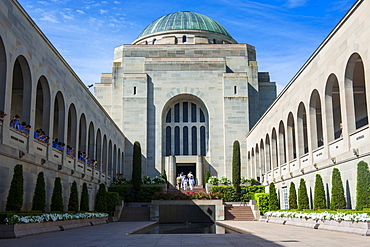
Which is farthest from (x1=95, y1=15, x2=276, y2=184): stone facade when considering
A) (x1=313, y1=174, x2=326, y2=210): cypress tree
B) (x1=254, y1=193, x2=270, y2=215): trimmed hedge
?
(x1=313, y1=174, x2=326, y2=210): cypress tree

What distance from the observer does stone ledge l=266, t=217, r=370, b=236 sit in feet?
49.7

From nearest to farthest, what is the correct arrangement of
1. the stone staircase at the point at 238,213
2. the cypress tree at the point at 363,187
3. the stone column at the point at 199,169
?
the cypress tree at the point at 363,187 → the stone staircase at the point at 238,213 → the stone column at the point at 199,169

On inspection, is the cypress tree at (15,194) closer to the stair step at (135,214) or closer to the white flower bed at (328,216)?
the white flower bed at (328,216)

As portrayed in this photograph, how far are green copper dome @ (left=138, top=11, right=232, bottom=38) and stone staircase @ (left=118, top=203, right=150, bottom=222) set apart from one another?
29.8 m

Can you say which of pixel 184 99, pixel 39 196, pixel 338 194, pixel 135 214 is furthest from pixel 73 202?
pixel 184 99

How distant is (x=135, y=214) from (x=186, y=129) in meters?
19.0

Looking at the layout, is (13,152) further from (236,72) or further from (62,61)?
(236,72)

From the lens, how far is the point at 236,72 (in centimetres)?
5112

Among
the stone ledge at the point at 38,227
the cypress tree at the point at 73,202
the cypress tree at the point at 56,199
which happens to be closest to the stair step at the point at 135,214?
the stone ledge at the point at 38,227

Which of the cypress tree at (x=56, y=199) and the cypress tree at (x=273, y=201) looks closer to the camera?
the cypress tree at (x=56, y=199)

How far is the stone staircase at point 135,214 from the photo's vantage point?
31.7 m

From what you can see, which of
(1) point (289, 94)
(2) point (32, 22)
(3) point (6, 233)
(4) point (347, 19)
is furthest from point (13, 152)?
(1) point (289, 94)

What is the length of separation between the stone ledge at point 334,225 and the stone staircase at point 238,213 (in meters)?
6.56

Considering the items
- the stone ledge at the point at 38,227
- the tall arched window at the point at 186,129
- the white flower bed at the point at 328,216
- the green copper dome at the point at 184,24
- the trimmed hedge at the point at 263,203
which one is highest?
the green copper dome at the point at 184,24
